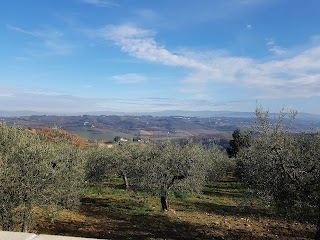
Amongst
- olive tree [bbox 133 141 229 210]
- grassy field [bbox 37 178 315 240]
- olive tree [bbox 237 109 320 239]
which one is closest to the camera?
olive tree [bbox 237 109 320 239]

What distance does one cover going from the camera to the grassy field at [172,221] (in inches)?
824

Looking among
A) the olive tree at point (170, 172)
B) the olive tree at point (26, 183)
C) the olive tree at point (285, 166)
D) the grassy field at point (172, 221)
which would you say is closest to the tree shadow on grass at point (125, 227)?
the grassy field at point (172, 221)

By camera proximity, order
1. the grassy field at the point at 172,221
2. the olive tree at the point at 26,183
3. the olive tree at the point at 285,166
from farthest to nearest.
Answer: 1. the grassy field at the point at 172,221
2. the olive tree at the point at 26,183
3. the olive tree at the point at 285,166

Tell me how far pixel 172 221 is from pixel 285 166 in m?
12.4

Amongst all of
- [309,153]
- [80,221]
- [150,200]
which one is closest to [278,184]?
[309,153]

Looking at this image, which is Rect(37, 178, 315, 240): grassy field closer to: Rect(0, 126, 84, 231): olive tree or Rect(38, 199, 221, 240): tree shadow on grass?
Rect(38, 199, 221, 240): tree shadow on grass

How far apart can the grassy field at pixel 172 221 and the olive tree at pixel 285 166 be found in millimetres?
2106

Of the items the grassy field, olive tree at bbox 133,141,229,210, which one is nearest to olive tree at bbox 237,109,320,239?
the grassy field

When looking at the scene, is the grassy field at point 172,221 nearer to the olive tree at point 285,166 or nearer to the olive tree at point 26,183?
the olive tree at point 285,166

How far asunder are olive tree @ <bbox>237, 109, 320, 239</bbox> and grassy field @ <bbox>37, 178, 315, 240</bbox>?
6.91ft

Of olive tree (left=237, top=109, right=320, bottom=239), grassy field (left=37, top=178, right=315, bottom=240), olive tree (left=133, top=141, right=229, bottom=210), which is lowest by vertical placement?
grassy field (left=37, top=178, right=315, bottom=240)

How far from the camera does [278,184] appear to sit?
15320 mm

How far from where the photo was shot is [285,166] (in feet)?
49.1

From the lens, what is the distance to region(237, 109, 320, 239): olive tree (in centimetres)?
1488
